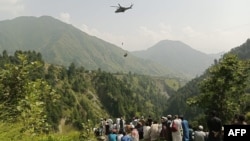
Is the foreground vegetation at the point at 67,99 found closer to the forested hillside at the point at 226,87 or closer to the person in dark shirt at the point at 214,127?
the forested hillside at the point at 226,87

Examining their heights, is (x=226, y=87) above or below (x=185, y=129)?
above

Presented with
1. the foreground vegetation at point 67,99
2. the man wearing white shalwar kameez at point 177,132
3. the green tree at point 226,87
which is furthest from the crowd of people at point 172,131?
the green tree at point 226,87

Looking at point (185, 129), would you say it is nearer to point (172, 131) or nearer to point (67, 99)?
point (172, 131)

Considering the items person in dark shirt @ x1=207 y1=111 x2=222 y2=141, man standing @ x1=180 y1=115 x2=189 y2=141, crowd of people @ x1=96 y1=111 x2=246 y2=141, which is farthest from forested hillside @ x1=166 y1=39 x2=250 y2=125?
person in dark shirt @ x1=207 y1=111 x2=222 y2=141

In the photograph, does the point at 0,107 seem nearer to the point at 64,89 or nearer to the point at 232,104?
the point at 232,104

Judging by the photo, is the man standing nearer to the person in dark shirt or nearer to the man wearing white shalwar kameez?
the man wearing white shalwar kameez

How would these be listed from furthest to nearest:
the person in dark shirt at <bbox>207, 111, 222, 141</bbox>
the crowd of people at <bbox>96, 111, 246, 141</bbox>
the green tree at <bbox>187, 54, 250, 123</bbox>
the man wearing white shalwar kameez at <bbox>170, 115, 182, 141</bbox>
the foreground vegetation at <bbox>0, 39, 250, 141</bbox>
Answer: the green tree at <bbox>187, 54, 250, 123</bbox> → the man wearing white shalwar kameez at <bbox>170, 115, 182, 141</bbox> → the crowd of people at <bbox>96, 111, 246, 141</bbox> → the person in dark shirt at <bbox>207, 111, 222, 141</bbox> → the foreground vegetation at <bbox>0, 39, 250, 141</bbox>

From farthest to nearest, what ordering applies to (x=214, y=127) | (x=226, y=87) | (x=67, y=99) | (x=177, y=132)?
(x=67, y=99)
(x=226, y=87)
(x=177, y=132)
(x=214, y=127)

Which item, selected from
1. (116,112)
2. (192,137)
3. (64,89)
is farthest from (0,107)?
(116,112)

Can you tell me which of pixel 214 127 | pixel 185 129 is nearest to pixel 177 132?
pixel 185 129
